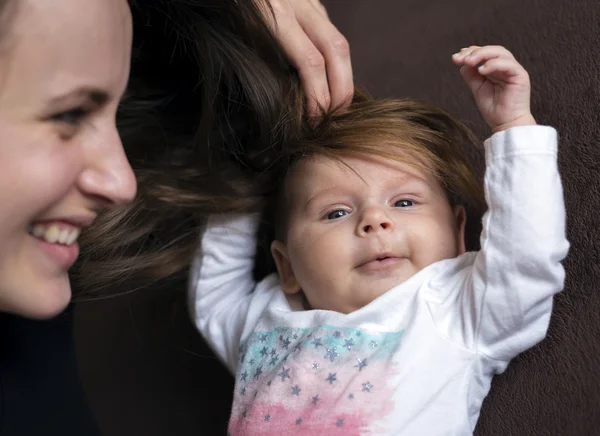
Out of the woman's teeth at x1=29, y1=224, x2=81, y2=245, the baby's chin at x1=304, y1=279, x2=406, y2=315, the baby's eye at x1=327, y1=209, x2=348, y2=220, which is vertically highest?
the woman's teeth at x1=29, y1=224, x2=81, y2=245

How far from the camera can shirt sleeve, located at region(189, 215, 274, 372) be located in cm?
121

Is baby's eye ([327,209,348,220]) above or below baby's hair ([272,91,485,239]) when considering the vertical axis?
below

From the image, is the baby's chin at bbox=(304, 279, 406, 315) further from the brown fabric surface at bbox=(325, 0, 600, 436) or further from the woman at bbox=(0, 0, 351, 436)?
the woman at bbox=(0, 0, 351, 436)

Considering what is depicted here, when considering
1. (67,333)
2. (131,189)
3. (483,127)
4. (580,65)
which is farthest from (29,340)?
(580,65)

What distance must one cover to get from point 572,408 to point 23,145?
2.29 feet

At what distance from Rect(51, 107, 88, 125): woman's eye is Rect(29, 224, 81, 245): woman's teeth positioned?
0.12 m

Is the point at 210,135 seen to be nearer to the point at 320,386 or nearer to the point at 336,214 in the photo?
the point at 336,214

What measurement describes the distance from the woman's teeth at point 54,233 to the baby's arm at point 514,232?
0.49 metres

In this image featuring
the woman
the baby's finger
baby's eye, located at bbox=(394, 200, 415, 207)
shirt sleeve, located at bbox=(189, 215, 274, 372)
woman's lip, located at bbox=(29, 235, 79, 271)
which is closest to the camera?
the woman

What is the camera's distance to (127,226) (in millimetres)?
1230

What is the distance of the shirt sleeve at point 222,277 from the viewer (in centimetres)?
121

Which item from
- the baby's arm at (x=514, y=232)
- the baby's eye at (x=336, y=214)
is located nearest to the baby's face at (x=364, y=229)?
the baby's eye at (x=336, y=214)

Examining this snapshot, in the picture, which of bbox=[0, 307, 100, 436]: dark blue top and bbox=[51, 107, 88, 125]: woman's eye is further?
bbox=[0, 307, 100, 436]: dark blue top

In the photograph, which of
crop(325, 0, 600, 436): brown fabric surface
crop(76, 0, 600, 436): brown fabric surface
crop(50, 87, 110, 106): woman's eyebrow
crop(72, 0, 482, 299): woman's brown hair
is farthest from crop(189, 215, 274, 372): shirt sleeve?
crop(50, 87, 110, 106): woman's eyebrow
